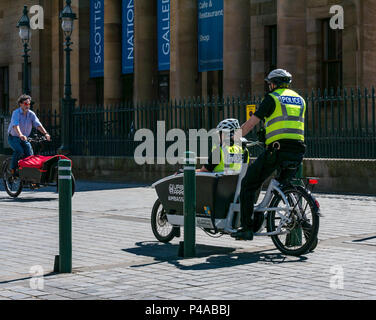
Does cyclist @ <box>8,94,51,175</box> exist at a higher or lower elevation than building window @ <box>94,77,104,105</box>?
lower

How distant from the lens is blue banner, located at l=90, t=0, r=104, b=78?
29128 mm

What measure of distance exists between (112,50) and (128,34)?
6.51ft

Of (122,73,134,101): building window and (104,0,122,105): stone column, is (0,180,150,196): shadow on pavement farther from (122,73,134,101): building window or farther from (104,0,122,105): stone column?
(122,73,134,101): building window

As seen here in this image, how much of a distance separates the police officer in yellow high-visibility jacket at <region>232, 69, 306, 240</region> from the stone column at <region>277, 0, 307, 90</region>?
13.4 meters

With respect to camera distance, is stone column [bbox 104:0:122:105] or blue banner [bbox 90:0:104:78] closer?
stone column [bbox 104:0:122:105]

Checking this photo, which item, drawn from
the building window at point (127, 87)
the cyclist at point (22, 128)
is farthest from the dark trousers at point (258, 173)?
the building window at point (127, 87)

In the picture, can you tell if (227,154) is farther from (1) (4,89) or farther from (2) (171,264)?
(1) (4,89)

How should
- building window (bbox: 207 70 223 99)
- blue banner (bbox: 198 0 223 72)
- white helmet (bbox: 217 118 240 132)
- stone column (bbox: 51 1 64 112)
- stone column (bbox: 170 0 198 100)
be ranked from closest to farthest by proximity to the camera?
white helmet (bbox: 217 118 240 132)
blue banner (bbox: 198 0 223 72)
stone column (bbox: 170 0 198 100)
building window (bbox: 207 70 223 99)
stone column (bbox: 51 1 64 112)

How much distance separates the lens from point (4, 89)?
123ft

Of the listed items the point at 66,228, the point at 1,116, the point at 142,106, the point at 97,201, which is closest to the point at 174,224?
the point at 66,228

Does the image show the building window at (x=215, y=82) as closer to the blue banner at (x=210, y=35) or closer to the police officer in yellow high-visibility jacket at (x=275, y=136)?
the blue banner at (x=210, y=35)

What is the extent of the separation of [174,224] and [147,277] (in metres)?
2.07

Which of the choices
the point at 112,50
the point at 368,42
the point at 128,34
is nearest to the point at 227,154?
the point at 368,42

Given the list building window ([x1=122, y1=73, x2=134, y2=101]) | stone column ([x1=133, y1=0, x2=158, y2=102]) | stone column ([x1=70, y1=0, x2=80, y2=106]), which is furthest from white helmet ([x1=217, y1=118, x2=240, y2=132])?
stone column ([x1=70, y1=0, x2=80, y2=106])
